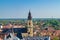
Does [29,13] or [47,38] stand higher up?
[29,13]

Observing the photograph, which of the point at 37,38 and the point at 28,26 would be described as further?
the point at 28,26

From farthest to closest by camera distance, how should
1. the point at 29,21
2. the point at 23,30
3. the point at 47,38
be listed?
the point at 23,30, the point at 29,21, the point at 47,38

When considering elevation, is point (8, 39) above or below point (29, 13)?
below

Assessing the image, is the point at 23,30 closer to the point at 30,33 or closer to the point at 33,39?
the point at 30,33

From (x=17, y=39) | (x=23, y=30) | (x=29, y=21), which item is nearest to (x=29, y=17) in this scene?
(x=29, y=21)

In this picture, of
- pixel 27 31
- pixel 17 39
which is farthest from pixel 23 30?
pixel 17 39

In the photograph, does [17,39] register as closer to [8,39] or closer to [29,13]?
[8,39]

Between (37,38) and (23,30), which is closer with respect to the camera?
(37,38)

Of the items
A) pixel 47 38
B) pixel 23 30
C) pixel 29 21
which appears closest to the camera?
pixel 47 38

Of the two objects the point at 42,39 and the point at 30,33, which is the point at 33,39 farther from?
the point at 30,33
